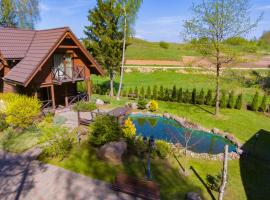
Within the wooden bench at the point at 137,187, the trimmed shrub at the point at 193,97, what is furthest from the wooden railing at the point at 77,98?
the wooden bench at the point at 137,187

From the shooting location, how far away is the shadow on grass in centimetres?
1019

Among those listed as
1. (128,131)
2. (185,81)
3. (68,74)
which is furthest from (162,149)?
(185,81)

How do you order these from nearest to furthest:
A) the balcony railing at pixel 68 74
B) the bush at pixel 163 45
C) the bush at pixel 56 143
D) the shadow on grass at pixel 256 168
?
the shadow on grass at pixel 256 168 → the bush at pixel 56 143 → the balcony railing at pixel 68 74 → the bush at pixel 163 45

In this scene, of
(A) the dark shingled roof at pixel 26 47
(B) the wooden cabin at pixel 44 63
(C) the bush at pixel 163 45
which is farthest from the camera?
(C) the bush at pixel 163 45

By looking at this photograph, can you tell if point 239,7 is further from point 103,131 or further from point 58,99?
point 58,99

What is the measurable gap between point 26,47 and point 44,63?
14.0 feet

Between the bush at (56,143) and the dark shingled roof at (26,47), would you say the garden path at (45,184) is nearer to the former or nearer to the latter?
the bush at (56,143)

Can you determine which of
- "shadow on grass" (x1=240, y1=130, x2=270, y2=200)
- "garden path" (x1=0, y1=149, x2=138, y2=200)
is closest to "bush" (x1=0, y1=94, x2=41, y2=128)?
"garden path" (x1=0, y1=149, x2=138, y2=200)

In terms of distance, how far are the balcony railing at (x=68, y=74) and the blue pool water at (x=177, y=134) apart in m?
5.93

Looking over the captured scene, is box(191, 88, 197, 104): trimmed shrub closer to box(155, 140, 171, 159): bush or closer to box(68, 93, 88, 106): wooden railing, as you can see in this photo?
box(68, 93, 88, 106): wooden railing

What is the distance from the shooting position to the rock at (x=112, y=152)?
11797 mm

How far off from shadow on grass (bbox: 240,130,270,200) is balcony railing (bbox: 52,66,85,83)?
46.5 ft

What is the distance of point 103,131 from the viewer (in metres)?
12.9

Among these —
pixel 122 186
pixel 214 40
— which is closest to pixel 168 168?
pixel 122 186
